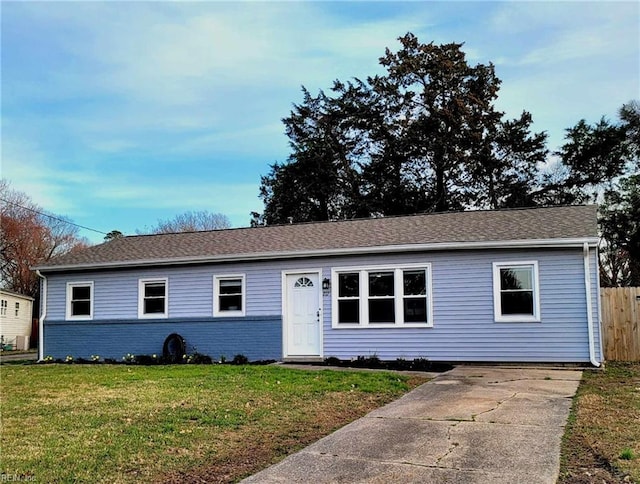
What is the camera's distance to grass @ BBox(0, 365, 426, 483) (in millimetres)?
4754

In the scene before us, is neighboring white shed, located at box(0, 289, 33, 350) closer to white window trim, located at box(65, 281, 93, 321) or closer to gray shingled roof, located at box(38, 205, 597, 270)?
gray shingled roof, located at box(38, 205, 597, 270)

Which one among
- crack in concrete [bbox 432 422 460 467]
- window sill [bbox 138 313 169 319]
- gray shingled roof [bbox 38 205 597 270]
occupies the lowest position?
crack in concrete [bbox 432 422 460 467]

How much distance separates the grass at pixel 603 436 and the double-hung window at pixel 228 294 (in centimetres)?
799

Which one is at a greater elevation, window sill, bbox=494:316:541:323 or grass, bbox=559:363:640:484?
window sill, bbox=494:316:541:323

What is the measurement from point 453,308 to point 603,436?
676 cm

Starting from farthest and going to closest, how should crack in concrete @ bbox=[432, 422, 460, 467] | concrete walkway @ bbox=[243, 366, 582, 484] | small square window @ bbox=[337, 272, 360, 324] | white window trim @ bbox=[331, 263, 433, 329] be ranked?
small square window @ bbox=[337, 272, 360, 324] < white window trim @ bbox=[331, 263, 433, 329] < crack in concrete @ bbox=[432, 422, 460, 467] < concrete walkway @ bbox=[243, 366, 582, 484]

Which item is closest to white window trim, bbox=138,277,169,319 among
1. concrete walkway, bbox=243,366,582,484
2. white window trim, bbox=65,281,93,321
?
white window trim, bbox=65,281,93,321

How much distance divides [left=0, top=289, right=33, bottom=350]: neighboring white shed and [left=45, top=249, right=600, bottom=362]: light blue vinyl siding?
15.0 meters

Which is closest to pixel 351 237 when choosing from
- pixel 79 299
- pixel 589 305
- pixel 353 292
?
pixel 353 292

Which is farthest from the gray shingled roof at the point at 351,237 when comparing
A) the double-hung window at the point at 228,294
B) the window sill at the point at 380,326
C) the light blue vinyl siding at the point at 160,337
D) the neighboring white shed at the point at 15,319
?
the neighboring white shed at the point at 15,319

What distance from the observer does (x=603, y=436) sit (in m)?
5.61

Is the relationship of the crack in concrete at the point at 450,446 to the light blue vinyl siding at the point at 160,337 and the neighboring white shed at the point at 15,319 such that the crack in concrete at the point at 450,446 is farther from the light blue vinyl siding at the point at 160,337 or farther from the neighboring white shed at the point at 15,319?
the neighboring white shed at the point at 15,319

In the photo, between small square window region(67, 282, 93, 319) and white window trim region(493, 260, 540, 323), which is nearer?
white window trim region(493, 260, 540, 323)

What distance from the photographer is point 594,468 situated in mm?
4629
